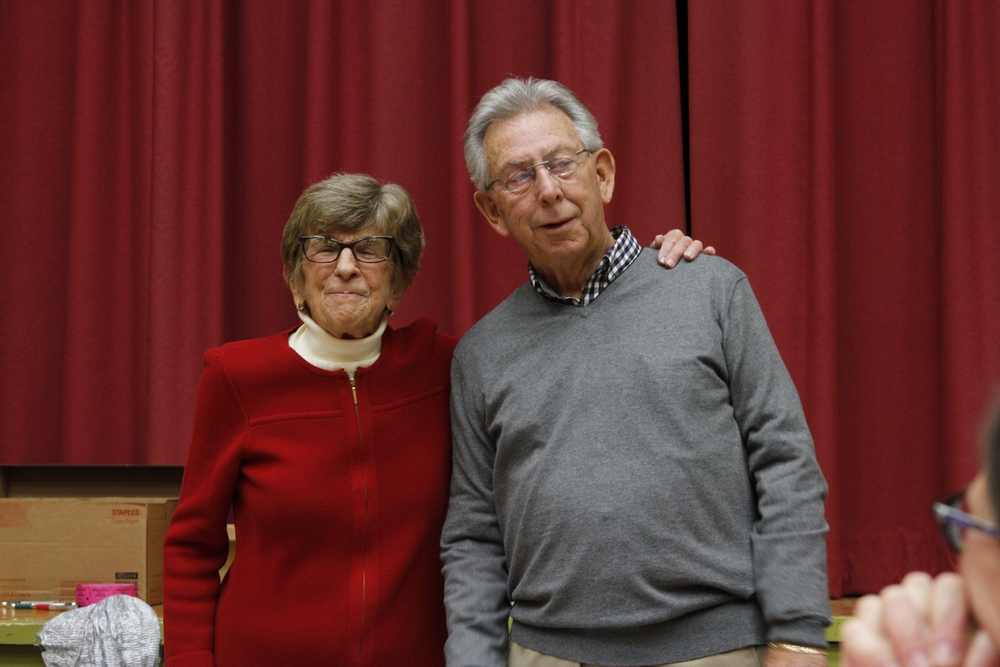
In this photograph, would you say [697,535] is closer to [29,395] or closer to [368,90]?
[368,90]

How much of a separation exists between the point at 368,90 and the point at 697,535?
5.48 ft

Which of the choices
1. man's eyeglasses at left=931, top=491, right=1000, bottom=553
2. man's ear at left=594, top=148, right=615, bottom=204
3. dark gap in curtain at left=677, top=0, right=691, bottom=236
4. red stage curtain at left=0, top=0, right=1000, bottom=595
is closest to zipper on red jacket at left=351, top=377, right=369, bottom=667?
man's ear at left=594, top=148, right=615, bottom=204

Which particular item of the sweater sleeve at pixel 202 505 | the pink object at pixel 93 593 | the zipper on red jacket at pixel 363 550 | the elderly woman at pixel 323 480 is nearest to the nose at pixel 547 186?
the elderly woman at pixel 323 480

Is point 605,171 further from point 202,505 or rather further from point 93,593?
point 93,593

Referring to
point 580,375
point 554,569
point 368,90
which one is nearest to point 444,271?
point 368,90

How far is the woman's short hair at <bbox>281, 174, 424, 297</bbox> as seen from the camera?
1.60m

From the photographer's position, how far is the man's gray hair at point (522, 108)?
1592 millimetres

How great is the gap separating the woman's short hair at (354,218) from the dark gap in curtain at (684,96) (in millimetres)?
1050

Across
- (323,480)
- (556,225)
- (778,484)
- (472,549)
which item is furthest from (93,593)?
(778,484)

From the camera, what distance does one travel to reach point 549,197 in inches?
59.4

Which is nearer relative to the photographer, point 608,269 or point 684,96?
point 608,269

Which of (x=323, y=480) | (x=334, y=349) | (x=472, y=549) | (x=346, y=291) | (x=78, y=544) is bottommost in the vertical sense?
(x=78, y=544)

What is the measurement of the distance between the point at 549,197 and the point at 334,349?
48cm

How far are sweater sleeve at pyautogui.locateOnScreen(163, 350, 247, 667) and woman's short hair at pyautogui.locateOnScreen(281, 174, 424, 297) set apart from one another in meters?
0.25
